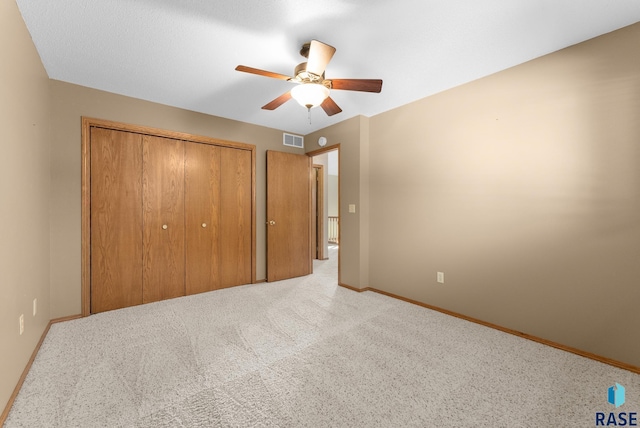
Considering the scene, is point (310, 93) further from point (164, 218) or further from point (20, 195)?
point (164, 218)

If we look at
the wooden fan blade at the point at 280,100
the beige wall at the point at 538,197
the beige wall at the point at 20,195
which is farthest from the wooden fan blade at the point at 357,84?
the beige wall at the point at 20,195

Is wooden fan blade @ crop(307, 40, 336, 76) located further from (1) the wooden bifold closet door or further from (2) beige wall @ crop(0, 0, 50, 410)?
(1) the wooden bifold closet door

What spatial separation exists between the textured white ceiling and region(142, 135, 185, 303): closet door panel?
75cm

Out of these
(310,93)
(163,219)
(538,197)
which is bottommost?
(163,219)

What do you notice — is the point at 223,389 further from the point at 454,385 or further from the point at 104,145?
the point at 104,145

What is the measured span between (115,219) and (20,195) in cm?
123

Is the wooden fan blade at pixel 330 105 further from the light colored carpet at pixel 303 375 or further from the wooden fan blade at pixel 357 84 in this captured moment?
the light colored carpet at pixel 303 375

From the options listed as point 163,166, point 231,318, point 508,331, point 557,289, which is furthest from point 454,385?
point 163,166

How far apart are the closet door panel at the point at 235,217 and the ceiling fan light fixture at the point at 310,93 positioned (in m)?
2.00

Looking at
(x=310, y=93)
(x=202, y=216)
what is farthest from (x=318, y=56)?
(x=202, y=216)

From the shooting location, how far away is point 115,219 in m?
2.94

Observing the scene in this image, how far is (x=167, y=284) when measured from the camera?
3266mm

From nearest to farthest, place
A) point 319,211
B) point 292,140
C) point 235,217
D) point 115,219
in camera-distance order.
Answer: point 115,219 < point 235,217 < point 292,140 < point 319,211

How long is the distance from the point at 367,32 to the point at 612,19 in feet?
5.51
